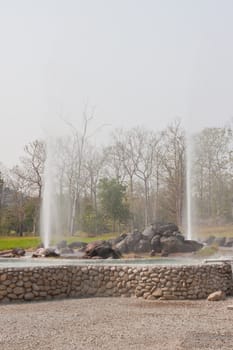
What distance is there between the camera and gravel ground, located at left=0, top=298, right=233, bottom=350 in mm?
5973

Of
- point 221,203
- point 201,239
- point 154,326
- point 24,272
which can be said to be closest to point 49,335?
point 154,326

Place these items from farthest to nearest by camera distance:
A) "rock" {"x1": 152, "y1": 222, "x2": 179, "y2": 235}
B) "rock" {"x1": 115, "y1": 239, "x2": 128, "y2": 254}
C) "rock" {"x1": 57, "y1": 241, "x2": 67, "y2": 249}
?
"rock" {"x1": 152, "y1": 222, "x2": 179, "y2": 235} → "rock" {"x1": 57, "y1": 241, "x2": 67, "y2": 249} → "rock" {"x1": 115, "y1": 239, "x2": 128, "y2": 254}

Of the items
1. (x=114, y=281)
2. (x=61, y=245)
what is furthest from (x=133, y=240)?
(x=114, y=281)

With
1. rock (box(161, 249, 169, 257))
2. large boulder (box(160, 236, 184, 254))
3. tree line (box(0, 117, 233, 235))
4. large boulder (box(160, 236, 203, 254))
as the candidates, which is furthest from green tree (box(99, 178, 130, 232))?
rock (box(161, 249, 169, 257))

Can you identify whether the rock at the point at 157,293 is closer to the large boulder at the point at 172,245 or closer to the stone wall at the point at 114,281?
the stone wall at the point at 114,281

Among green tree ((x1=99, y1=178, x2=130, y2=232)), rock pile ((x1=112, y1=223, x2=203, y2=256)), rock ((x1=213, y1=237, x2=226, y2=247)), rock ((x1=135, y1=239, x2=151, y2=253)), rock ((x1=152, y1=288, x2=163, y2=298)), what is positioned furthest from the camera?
green tree ((x1=99, y1=178, x2=130, y2=232))

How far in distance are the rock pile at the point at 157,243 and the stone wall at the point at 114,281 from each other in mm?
9513

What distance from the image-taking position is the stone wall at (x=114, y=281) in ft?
32.4

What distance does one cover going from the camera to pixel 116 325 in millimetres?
7199

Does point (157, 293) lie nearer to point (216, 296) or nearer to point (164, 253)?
point (216, 296)

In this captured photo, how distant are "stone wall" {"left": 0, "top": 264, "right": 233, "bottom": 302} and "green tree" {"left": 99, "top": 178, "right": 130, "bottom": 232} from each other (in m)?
26.7

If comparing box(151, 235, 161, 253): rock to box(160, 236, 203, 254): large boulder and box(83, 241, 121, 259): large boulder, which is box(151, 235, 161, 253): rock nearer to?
box(160, 236, 203, 254): large boulder

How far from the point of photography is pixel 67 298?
10.3 metres

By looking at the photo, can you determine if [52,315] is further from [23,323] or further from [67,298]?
[67,298]
